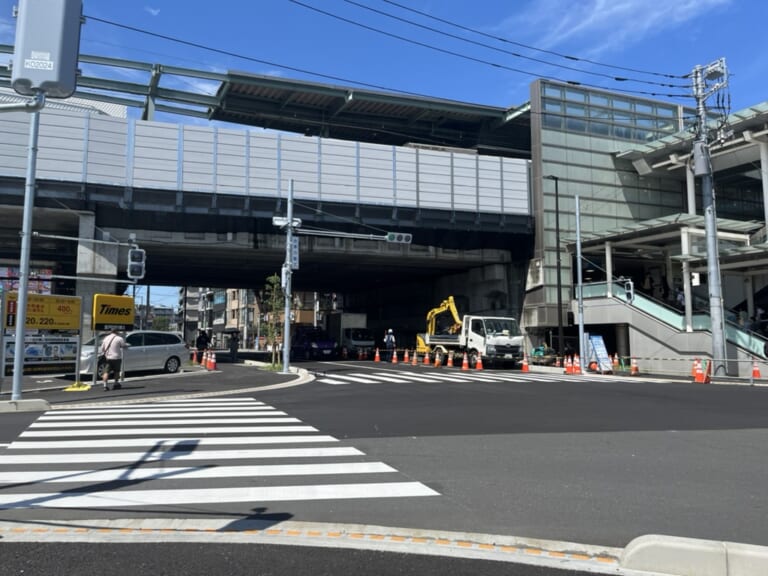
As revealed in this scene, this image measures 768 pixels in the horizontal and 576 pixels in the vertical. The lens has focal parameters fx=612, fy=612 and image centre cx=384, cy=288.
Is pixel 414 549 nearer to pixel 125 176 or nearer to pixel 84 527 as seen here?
pixel 84 527

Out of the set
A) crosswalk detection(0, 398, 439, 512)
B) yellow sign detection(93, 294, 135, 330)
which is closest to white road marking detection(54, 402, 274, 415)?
crosswalk detection(0, 398, 439, 512)

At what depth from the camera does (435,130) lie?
1770 inches

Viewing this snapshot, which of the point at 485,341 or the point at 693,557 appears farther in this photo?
the point at 485,341

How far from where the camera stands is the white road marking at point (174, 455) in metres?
7.91

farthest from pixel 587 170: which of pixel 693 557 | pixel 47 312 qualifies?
pixel 693 557

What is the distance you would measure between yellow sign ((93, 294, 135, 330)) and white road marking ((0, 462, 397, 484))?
13.3 meters

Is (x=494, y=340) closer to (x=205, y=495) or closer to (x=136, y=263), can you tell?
(x=136, y=263)

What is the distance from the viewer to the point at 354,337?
46.2 meters

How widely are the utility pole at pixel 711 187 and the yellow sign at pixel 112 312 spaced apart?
22.8m

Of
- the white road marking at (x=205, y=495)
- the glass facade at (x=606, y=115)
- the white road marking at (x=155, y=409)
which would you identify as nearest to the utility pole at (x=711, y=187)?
the glass facade at (x=606, y=115)

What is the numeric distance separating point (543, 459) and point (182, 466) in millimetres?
4669

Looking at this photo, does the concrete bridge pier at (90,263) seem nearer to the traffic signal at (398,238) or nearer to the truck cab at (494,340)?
the traffic signal at (398,238)

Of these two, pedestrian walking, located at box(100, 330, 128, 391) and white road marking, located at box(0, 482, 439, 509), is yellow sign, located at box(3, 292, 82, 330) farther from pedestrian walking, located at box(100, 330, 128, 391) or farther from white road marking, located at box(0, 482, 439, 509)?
white road marking, located at box(0, 482, 439, 509)

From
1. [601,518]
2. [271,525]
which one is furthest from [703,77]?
[271,525]
